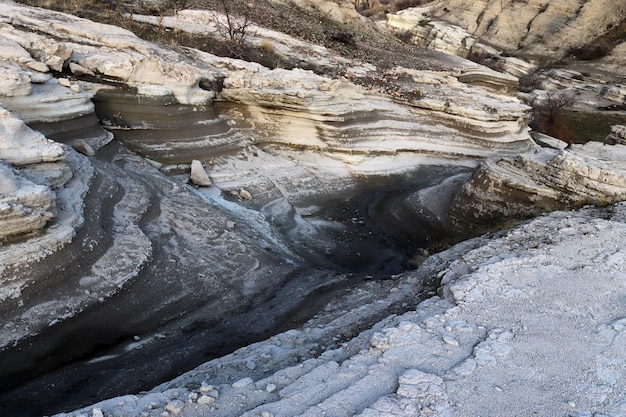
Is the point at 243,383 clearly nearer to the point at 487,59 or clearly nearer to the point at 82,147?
the point at 82,147

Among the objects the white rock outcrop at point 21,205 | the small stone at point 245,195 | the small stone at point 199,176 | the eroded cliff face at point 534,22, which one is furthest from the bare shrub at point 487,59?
the white rock outcrop at point 21,205

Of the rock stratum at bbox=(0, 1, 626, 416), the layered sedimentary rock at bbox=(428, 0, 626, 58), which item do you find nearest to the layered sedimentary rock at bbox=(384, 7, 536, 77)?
the layered sedimentary rock at bbox=(428, 0, 626, 58)

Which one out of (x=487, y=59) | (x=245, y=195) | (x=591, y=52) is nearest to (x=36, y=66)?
(x=245, y=195)

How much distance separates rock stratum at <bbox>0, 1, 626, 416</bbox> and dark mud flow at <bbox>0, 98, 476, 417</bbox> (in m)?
0.02

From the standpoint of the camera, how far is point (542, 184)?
→ 25.4 feet

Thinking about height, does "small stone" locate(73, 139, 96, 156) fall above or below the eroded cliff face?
below

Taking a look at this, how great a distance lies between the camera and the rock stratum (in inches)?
123

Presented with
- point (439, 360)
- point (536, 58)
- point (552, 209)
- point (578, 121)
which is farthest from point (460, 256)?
point (536, 58)

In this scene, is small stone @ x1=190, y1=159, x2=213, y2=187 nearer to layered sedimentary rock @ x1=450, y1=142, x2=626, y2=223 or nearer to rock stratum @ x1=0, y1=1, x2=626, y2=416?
rock stratum @ x1=0, y1=1, x2=626, y2=416

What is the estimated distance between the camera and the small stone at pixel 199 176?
25.0 feet

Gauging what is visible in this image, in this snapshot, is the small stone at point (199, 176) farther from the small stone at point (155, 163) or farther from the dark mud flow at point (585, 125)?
the dark mud flow at point (585, 125)

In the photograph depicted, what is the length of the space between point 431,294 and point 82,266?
119 inches

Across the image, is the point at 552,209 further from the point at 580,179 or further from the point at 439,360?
the point at 439,360

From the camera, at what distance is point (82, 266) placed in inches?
180
